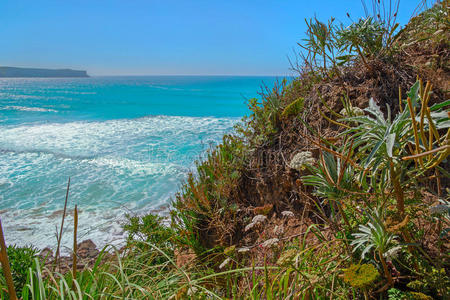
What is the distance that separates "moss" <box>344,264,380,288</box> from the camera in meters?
1.47

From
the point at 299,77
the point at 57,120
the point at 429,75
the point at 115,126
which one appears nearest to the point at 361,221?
the point at 429,75

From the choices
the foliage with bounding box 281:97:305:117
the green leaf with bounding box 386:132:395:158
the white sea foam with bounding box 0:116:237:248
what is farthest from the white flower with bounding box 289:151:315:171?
the white sea foam with bounding box 0:116:237:248

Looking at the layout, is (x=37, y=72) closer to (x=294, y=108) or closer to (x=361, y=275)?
(x=294, y=108)

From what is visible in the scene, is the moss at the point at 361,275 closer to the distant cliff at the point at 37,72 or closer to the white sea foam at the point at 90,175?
the white sea foam at the point at 90,175

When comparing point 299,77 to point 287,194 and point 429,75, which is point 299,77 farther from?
point 287,194

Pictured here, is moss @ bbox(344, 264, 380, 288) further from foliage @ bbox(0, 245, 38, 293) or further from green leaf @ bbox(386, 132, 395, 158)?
foliage @ bbox(0, 245, 38, 293)

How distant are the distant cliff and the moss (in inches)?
7621

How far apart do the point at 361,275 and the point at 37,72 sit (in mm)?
198483

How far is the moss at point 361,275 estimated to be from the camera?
1466 millimetres

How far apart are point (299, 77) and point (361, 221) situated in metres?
2.77

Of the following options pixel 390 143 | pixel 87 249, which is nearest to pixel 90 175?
pixel 87 249

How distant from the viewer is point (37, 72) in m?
162

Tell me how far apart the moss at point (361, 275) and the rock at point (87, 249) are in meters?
5.19

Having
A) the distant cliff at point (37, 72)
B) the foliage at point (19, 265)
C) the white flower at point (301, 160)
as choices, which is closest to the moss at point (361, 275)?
the white flower at point (301, 160)
